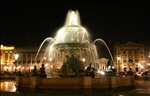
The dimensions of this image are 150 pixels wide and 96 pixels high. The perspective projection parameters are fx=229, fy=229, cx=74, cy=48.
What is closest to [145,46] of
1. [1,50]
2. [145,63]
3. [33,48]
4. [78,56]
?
[145,63]

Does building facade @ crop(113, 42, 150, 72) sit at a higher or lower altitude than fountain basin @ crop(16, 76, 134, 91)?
higher

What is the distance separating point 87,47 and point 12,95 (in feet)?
35.9

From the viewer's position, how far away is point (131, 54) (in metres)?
111

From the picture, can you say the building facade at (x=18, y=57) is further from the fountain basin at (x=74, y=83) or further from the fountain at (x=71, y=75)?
the fountain basin at (x=74, y=83)

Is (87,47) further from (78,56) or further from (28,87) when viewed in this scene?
(28,87)

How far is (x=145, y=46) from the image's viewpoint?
110 metres

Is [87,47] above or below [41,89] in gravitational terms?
above

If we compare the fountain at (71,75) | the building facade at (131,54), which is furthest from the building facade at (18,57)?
the fountain at (71,75)

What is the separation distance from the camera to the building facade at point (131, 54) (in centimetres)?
10856

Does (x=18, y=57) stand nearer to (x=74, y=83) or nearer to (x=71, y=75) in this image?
(x=71, y=75)

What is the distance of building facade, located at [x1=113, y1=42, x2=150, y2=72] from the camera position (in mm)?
108562

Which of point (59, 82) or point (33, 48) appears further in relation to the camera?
point (33, 48)

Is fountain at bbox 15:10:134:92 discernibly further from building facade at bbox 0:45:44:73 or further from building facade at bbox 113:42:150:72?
building facade at bbox 0:45:44:73

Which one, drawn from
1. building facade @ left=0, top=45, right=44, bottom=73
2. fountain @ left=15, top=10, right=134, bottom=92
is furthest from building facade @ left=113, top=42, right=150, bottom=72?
fountain @ left=15, top=10, right=134, bottom=92
